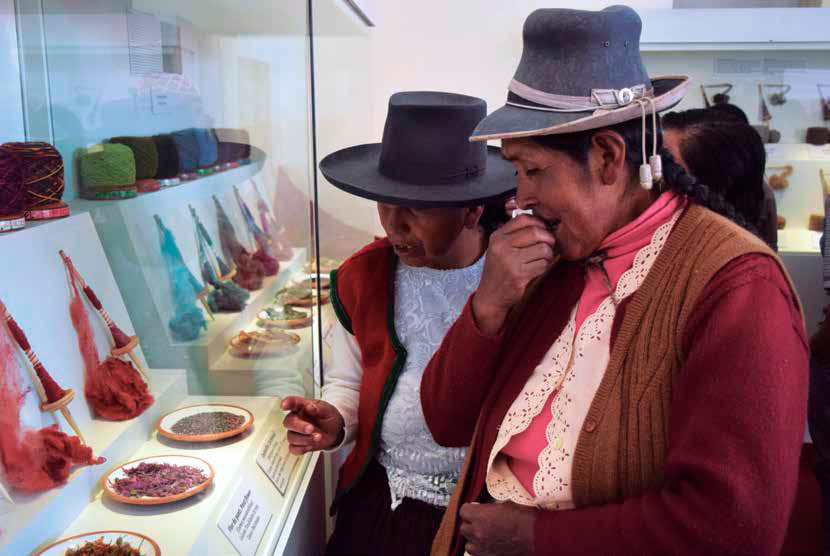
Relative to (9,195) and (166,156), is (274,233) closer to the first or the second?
(166,156)

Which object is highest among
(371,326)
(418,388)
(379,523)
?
(371,326)

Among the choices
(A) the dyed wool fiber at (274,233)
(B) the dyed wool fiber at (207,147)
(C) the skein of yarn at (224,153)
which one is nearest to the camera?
(B) the dyed wool fiber at (207,147)

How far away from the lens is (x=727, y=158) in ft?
7.13

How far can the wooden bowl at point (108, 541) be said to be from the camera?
1243 mm

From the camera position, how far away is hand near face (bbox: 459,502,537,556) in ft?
3.56

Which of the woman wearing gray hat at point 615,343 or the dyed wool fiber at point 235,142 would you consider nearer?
the woman wearing gray hat at point 615,343

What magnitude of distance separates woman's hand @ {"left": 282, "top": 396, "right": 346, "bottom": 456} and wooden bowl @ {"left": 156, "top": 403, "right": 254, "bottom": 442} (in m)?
0.25

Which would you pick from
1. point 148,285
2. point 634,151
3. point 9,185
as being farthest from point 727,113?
point 9,185

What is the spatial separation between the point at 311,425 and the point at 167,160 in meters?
0.88

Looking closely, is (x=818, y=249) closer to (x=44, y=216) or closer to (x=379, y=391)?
(x=379, y=391)

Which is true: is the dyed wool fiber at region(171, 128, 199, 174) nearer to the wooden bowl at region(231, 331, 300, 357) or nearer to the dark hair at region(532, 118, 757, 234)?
the wooden bowl at region(231, 331, 300, 357)

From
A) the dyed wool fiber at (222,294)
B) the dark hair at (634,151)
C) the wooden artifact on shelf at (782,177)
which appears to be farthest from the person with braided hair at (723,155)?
the wooden artifact on shelf at (782,177)

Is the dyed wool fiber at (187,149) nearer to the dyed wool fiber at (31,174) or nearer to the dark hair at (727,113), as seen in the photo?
the dyed wool fiber at (31,174)

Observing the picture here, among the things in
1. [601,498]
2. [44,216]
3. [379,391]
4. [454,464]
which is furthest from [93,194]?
[601,498]
